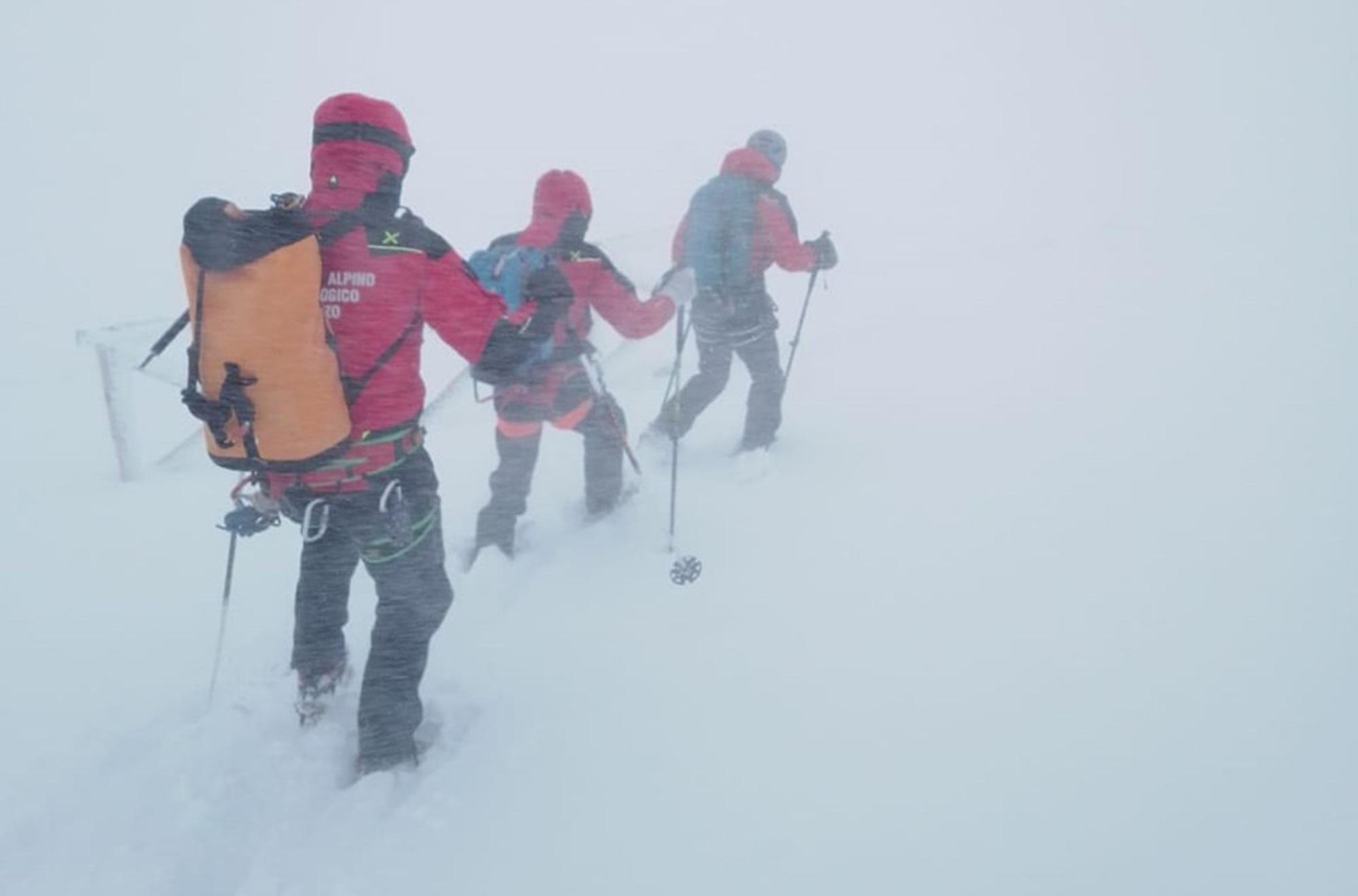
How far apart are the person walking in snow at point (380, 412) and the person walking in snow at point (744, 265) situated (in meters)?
2.04

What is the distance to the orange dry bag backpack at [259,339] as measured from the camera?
2.28 metres

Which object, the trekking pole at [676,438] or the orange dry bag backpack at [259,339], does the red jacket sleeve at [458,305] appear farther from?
the trekking pole at [676,438]

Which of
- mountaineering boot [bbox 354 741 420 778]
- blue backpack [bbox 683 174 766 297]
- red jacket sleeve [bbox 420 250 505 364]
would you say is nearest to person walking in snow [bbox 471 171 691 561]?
red jacket sleeve [bbox 420 250 505 364]

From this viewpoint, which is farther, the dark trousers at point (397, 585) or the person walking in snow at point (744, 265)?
the person walking in snow at point (744, 265)

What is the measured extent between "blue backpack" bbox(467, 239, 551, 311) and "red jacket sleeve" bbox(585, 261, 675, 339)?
34cm

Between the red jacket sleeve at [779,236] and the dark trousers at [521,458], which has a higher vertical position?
the red jacket sleeve at [779,236]

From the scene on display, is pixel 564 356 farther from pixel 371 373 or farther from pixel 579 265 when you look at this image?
pixel 371 373

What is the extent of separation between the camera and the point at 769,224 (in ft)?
17.1

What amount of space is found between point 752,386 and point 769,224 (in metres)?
1.19

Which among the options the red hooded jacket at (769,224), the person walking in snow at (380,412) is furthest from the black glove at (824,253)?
the person walking in snow at (380,412)

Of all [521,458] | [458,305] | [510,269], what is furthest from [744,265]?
[458,305]

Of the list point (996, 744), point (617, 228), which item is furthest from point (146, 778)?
point (617, 228)

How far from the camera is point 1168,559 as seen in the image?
4.32 metres

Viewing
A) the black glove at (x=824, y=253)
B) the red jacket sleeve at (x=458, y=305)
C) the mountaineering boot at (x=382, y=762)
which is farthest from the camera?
the black glove at (x=824, y=253)
